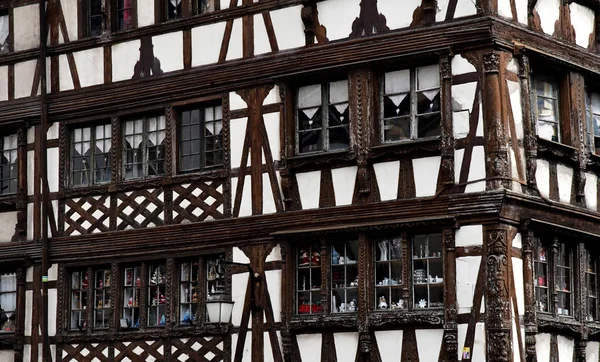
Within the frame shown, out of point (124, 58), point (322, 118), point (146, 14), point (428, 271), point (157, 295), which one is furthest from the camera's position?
point (124, 58)

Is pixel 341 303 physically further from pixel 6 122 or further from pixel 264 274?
pixel 6 122

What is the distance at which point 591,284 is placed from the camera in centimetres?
2345

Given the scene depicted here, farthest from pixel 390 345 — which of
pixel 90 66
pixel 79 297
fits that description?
pixel 90 66

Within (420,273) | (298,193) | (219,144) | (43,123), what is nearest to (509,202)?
(420,273)

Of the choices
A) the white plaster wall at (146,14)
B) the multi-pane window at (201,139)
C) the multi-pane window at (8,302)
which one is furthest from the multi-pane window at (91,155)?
the multi-pane window at (8,302)

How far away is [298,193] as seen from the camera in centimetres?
2314

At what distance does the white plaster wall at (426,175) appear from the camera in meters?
21.8

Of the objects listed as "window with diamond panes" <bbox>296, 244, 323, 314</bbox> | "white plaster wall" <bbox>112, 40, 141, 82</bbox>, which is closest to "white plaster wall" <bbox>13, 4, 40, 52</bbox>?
"white plaster wall" <bbox>112, 40, 141, 82</bbox>

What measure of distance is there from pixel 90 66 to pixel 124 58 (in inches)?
28.7

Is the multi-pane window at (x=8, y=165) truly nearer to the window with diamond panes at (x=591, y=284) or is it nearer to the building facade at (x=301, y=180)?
the building facade at (x=301, y=180)

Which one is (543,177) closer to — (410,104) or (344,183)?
(410,104)

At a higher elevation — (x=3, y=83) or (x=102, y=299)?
(x=3, y=83)

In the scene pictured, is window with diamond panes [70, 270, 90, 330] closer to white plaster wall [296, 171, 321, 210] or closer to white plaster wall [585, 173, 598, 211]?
white plaster wall [296, 171, 321, 210]

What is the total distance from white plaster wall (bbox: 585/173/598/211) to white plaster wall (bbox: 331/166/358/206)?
3519 millimetres
